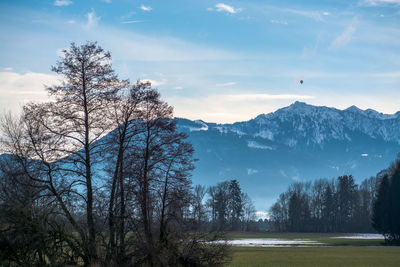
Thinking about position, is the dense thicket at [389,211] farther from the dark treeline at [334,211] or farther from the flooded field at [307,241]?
the dark treeline at [334,211]

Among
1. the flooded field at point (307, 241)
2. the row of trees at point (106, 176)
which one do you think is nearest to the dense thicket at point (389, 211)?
the flooded field at point (307, 241)

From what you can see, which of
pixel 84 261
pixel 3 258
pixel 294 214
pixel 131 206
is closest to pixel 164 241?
pixel 131 206

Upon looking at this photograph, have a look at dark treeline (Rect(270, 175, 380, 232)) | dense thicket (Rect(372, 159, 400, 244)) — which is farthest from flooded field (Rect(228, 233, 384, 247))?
dark treeline (Rect(270, 175, 380, 232))

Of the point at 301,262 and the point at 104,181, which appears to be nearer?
the point at 104,181

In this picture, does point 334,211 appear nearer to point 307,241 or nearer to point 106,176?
point 307,241

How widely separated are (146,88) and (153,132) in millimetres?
2397

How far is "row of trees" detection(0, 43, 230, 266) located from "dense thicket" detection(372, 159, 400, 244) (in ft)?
216

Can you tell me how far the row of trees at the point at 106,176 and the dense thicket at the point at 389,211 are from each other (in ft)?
216

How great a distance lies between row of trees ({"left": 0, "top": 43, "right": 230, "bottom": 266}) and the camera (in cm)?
2492

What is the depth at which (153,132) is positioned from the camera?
87.7ft

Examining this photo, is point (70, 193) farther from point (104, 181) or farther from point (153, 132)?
point (153, 132)

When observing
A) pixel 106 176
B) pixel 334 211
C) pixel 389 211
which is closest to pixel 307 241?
pixel 389 211

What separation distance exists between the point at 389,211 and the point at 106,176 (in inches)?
2798

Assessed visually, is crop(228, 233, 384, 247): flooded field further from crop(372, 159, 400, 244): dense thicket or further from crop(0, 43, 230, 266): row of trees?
crop(0, 43, 230, 266): row of trees
